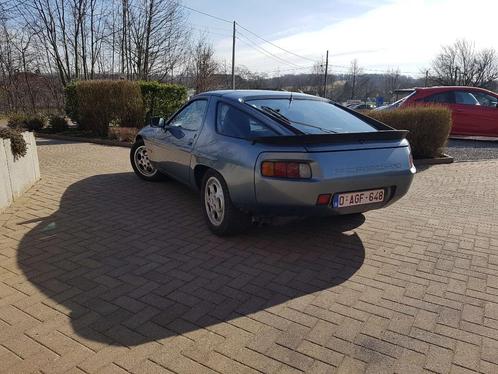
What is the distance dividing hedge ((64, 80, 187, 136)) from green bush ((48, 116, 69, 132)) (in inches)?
13.4

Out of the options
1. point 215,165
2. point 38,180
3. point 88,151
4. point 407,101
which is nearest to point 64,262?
point 215,165

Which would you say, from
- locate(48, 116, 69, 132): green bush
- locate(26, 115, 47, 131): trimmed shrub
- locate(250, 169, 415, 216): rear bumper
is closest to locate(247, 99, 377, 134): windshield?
locate(250, 169, 415, 216): rear bumper

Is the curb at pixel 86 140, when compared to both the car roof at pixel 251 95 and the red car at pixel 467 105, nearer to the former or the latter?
the car roof at pixel 251 95

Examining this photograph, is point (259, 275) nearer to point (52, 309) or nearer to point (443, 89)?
point (52, 309)

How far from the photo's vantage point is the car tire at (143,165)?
635cm

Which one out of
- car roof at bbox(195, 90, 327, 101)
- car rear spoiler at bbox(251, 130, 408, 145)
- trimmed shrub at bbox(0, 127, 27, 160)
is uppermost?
car roof at bbox(195, 90, 327, 101)

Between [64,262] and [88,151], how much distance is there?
7.07 metres

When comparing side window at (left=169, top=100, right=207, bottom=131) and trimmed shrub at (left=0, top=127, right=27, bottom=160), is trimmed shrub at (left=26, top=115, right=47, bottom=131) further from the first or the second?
side window at (left=169, top=100, right=207, bottom=131)

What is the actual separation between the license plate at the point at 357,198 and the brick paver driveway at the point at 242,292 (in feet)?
1.79

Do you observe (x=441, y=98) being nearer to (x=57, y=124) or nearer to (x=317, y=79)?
(x=57, y=124)

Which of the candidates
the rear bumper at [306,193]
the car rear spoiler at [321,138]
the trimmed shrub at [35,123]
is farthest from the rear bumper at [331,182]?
the trimmed shrub at [35,123]

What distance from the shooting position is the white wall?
476 centimetres

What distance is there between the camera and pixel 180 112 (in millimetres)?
5328

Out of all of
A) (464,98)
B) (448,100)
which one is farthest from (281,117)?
(464,98)
